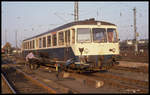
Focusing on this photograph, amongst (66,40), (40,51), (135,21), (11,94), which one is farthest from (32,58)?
(135,21)

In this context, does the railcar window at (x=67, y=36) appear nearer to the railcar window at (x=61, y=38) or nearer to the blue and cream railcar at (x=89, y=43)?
the blue and cream railcar at (x=89, y=43)

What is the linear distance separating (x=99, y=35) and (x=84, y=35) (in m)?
0.93

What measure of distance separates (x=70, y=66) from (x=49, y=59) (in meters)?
3.51

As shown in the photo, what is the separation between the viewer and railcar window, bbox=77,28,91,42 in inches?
484

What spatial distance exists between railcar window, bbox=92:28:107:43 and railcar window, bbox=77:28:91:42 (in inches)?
14.1

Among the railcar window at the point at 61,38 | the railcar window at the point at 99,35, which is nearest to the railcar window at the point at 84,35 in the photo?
the railcar window at the point at 99,35

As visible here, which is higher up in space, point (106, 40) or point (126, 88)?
point (106, 40)

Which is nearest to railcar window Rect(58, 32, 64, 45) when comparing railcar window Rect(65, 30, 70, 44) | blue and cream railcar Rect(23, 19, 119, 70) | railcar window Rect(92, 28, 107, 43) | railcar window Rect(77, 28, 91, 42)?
blue and cream railcar Rect(23, 19, 119, 70)

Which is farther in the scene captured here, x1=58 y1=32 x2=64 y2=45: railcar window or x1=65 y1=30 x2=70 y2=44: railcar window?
x1=58 y1=32 x2=64 y2=45: railcar window

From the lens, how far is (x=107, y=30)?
12914 millimetres

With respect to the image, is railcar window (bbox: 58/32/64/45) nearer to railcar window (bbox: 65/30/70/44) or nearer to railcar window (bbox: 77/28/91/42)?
railcar window (bbox: 65/30/70/44)

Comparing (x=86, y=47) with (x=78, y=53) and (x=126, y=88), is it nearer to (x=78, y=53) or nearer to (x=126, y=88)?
(x=78, y=53)

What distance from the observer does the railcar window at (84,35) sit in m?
12.3

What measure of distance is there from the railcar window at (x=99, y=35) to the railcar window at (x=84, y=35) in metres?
0.36
